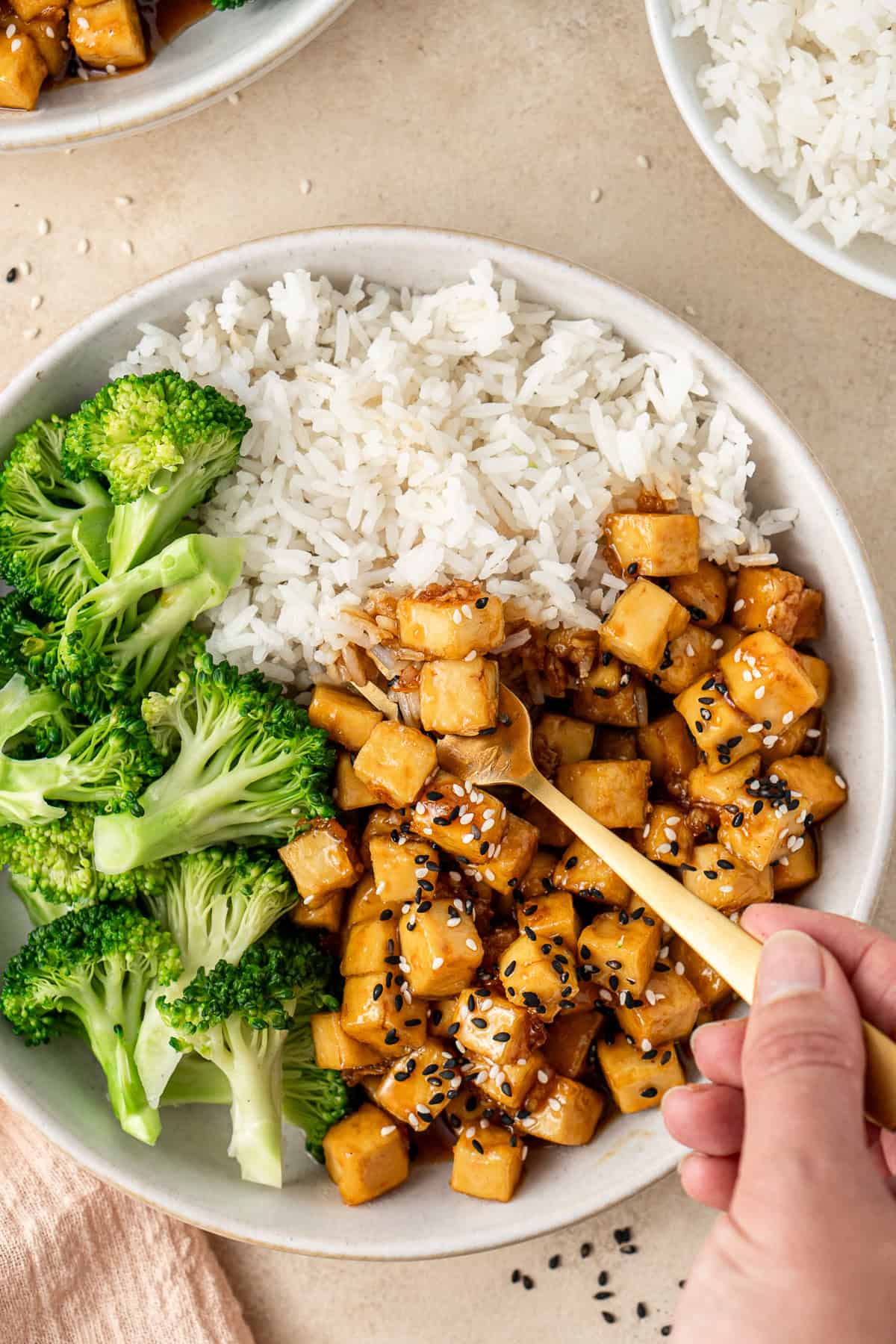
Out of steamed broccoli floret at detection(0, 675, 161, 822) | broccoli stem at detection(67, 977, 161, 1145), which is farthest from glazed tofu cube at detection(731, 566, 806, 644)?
broccoli stem at detection(67, 977, 161, 1145)

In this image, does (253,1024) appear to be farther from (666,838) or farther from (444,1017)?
(666,838)

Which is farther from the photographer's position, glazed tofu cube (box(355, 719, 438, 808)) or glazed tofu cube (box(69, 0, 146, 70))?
glazed tofu cube (box(69, 0, 146, 70))

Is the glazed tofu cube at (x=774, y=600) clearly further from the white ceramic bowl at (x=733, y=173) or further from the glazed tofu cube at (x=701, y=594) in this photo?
the white ceramic bowl at (x=733, y=173)

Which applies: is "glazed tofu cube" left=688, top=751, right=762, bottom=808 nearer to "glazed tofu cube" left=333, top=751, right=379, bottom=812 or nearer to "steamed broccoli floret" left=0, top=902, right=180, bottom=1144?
"glazed tofu cube" left=333, top=751, right=379, bottom=812

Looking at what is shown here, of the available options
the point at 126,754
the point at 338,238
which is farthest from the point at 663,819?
the point at 338,238

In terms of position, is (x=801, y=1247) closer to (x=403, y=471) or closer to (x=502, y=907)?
(x=502, y=907)

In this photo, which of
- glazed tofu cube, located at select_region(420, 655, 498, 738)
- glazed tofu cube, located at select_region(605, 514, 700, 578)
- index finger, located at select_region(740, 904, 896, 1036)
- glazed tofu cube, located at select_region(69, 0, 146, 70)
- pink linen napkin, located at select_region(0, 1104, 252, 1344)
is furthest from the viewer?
pink linen napkin, located at select_region(0, 1104, 252, 1344)
